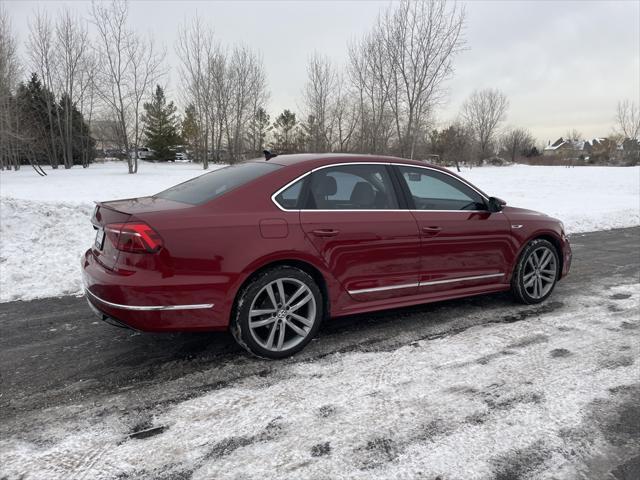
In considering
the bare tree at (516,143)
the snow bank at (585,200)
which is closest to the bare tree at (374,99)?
the snow bank at (585,200)

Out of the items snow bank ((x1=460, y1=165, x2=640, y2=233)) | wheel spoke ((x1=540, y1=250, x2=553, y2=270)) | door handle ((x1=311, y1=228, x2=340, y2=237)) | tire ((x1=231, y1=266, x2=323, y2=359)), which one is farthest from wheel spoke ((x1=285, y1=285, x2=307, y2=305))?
snow bank ((x1=460, y1=165, x2=640, y2=233))

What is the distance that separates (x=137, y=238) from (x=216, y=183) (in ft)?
2.99

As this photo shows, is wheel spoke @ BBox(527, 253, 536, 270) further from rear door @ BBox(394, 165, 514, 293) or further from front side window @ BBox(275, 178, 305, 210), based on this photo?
front side window @ BBox(275, 178, 305, 210)

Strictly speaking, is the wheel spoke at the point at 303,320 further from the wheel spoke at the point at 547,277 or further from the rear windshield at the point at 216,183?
the wheel spoke at the point at 547,277

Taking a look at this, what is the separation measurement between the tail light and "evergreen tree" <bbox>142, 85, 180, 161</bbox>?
56.5 m

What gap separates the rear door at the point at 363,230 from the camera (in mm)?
3523

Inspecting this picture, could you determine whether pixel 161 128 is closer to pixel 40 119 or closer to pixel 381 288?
pixel 40 119

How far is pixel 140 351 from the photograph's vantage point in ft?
11.7

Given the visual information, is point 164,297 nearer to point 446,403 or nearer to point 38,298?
point 446,403

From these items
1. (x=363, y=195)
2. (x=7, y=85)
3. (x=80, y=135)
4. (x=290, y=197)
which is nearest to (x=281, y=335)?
(x=290, y=197)

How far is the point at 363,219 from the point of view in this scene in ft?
12.1

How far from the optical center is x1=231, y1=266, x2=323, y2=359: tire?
325cm

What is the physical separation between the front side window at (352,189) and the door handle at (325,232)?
20 cm

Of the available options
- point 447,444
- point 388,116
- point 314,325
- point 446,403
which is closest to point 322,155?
point 314,325
